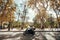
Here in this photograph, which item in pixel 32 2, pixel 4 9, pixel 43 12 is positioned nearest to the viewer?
pixel 4 9

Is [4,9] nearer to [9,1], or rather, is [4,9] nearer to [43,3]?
[9,1]

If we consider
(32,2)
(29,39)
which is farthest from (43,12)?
(29,39)

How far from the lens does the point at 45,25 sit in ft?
82.5

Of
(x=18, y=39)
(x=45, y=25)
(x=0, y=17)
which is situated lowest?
(x=45, y=25)

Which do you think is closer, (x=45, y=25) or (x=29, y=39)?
(x=29, y=39)

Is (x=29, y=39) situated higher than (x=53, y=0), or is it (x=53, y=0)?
(x=53, y=0)

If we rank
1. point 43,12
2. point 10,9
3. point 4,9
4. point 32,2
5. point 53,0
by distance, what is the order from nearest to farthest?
point 4,9 < point 10,9 < point 53,0 < point 32,2 < point 43,12

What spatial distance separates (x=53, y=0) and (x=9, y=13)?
6.13 meters

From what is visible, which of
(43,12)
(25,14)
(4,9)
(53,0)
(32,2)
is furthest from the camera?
(25,14)

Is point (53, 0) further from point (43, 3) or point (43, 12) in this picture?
point (43, 12)

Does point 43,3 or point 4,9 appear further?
point 43,3

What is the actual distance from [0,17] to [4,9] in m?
0.88

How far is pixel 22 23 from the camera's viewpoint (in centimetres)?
2573

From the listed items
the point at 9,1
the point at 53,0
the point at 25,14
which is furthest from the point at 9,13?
the point at 25,14
